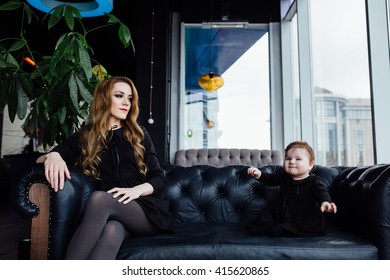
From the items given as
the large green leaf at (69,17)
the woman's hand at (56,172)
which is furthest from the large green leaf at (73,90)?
the woman's hand at (56,172)

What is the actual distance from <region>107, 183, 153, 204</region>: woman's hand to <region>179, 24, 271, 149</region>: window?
4067 millimetres

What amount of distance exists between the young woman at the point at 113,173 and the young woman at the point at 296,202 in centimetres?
56

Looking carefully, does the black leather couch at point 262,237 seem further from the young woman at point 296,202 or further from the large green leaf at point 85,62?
the large green leaf at point 85,62

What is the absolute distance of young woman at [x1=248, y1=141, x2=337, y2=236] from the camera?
5.04 ft

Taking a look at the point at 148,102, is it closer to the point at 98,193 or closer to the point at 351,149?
the point at 351,149

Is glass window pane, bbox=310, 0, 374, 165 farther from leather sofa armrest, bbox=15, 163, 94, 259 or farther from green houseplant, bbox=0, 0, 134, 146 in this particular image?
leather sofa armrest, bbox=15, 163, 94, 259

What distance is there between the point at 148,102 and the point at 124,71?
17.1 feet

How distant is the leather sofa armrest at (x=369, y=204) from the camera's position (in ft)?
4.58

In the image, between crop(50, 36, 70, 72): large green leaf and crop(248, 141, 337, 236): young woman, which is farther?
crop(50, 36, 70, 72): large green leaf

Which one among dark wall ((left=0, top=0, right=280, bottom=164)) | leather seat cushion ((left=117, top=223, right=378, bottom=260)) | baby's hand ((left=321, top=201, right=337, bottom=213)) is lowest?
leather seat cushion ((left=117, top=223, right=378, bottom=260))

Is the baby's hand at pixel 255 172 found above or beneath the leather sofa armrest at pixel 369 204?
above

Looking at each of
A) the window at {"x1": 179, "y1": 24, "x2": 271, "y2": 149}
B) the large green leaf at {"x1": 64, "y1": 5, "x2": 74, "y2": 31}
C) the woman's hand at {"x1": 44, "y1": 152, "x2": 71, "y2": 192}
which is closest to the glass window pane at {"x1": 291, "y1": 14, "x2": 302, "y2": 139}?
the window at {"x1": 179, "y1": 24, "x2": 271, "y2": 149}
